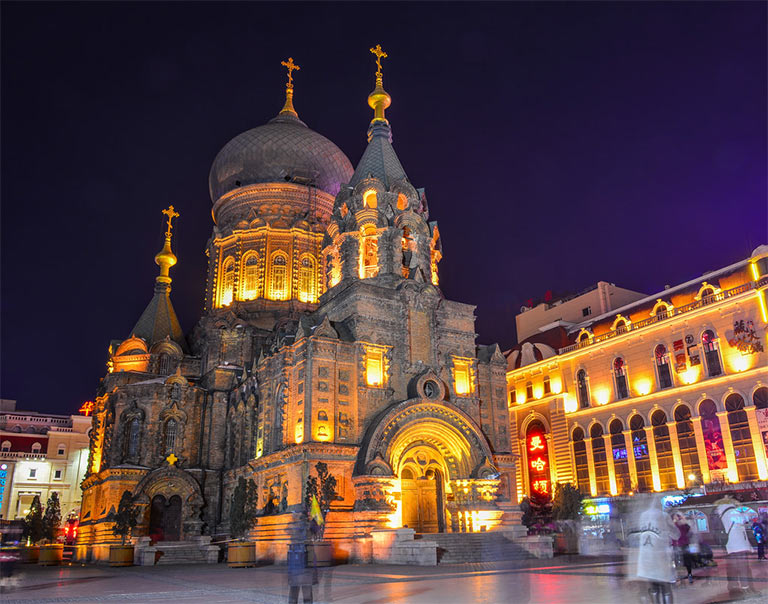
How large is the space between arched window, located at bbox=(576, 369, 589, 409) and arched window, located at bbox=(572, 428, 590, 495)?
1850mm

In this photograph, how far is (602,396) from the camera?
141 feet

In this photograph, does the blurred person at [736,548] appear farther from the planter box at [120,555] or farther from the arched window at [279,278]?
the arched window at [279,278]

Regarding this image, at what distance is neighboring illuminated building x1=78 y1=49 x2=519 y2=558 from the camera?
2914 cm

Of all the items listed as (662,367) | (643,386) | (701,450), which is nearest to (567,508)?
(701,450)

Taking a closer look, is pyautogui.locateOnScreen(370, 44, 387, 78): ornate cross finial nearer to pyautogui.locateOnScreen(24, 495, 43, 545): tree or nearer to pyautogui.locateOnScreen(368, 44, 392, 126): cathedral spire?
pyautogui.locateOnScreen(368, 44, 392, 126): cathedral spire

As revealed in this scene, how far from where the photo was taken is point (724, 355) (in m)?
36.2

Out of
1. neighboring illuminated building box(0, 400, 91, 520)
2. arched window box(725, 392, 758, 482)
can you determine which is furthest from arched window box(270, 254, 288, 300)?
neighboring illuminated building box(0, 400, 91, 520)

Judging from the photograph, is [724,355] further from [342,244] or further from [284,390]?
[284,390]

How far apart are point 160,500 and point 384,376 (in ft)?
48.9

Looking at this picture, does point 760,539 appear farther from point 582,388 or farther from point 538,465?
point 538,465

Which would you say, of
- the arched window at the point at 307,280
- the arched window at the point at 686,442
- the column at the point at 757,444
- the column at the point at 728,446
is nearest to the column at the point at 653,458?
the arched window at the point at 686,442

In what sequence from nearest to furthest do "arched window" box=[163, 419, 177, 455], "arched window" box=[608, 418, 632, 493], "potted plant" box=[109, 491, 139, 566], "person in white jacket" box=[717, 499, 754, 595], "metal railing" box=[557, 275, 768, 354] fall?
"person in white jacket" box=[717, 499, 754, 595], "potted plant" box=[109, 491, 139, 566], "metal railing" box=[557, 275, 768, 354], "arched window" box=[163, 419, 177, 455], "arched window" box=[608, 418, 632, 493]

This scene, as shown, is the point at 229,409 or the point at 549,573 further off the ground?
the point at 229,409

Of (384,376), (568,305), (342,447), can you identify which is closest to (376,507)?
(342,447)
